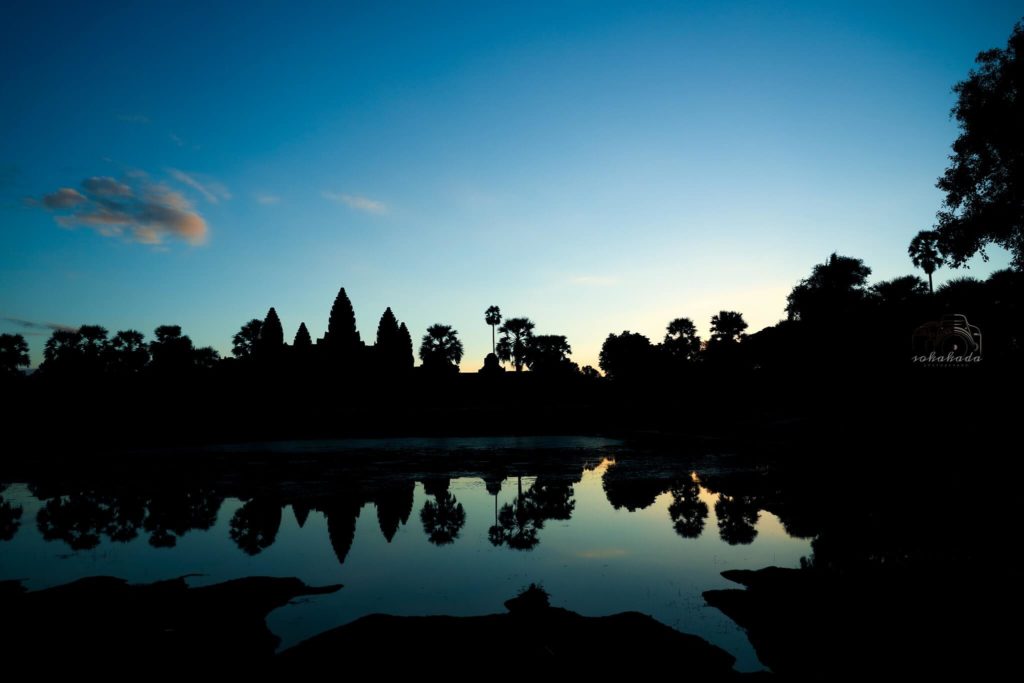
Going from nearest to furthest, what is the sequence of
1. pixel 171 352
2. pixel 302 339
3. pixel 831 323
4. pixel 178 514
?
pixel 178 514 < pixel 831 323 < pixel 171 352 < pixel 302 339

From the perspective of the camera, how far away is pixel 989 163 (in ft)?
77.7

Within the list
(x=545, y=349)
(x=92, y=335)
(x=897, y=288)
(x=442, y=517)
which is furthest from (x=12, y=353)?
(x=897, y=288)

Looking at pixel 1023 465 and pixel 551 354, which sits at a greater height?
pixel 551 354

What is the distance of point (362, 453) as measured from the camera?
38.2 meters

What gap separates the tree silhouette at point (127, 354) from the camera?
109250mm

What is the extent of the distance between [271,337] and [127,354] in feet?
154

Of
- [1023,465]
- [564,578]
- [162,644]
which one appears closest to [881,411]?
[1023,465]

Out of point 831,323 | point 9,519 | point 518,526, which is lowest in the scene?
point 518,526

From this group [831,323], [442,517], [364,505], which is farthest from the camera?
[831,323]

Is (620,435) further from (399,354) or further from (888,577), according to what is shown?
(399,354)

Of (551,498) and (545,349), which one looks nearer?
(551,498)

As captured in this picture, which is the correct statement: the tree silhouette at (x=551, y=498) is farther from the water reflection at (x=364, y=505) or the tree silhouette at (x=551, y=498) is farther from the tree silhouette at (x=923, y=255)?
the tree silhouette at (x=923, y=255)

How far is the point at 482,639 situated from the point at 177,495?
63.0 feet

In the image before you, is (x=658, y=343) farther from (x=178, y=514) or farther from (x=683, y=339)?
(x=178, y=514)
